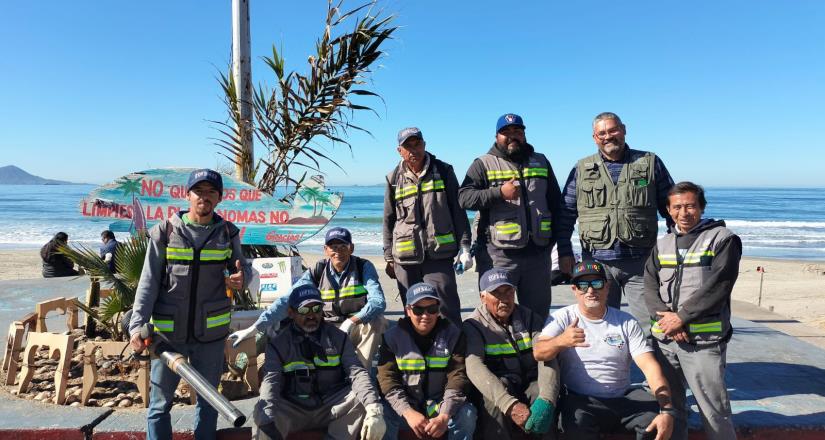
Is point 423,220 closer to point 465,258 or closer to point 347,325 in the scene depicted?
point 465,258

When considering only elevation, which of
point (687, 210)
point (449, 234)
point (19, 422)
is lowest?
point (19, 422)

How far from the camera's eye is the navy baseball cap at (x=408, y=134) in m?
3.90

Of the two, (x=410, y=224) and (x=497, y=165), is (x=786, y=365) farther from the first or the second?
(x=410, y=224)

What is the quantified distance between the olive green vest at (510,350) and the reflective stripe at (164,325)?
6.03 feet

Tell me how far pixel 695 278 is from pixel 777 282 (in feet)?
49.3

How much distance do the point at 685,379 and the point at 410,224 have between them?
82.7 inches

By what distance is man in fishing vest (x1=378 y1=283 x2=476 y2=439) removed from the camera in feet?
10.3

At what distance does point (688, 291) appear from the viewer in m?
3.12

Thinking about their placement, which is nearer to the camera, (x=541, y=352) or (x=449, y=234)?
(x=541, y=352)

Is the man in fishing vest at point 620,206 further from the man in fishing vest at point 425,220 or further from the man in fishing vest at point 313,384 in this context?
the man in fishing vest at point 313,384

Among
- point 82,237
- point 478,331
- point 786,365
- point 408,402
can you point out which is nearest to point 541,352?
point 478,331

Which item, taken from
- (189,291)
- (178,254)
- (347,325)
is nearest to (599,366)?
(347,325)

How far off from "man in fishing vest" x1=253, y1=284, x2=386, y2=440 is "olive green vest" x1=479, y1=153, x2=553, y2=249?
1438mm

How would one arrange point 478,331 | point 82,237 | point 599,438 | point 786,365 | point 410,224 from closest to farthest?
point 599,438 → point 478,331 → point 410,224 → point 786,365 → point 82,237
